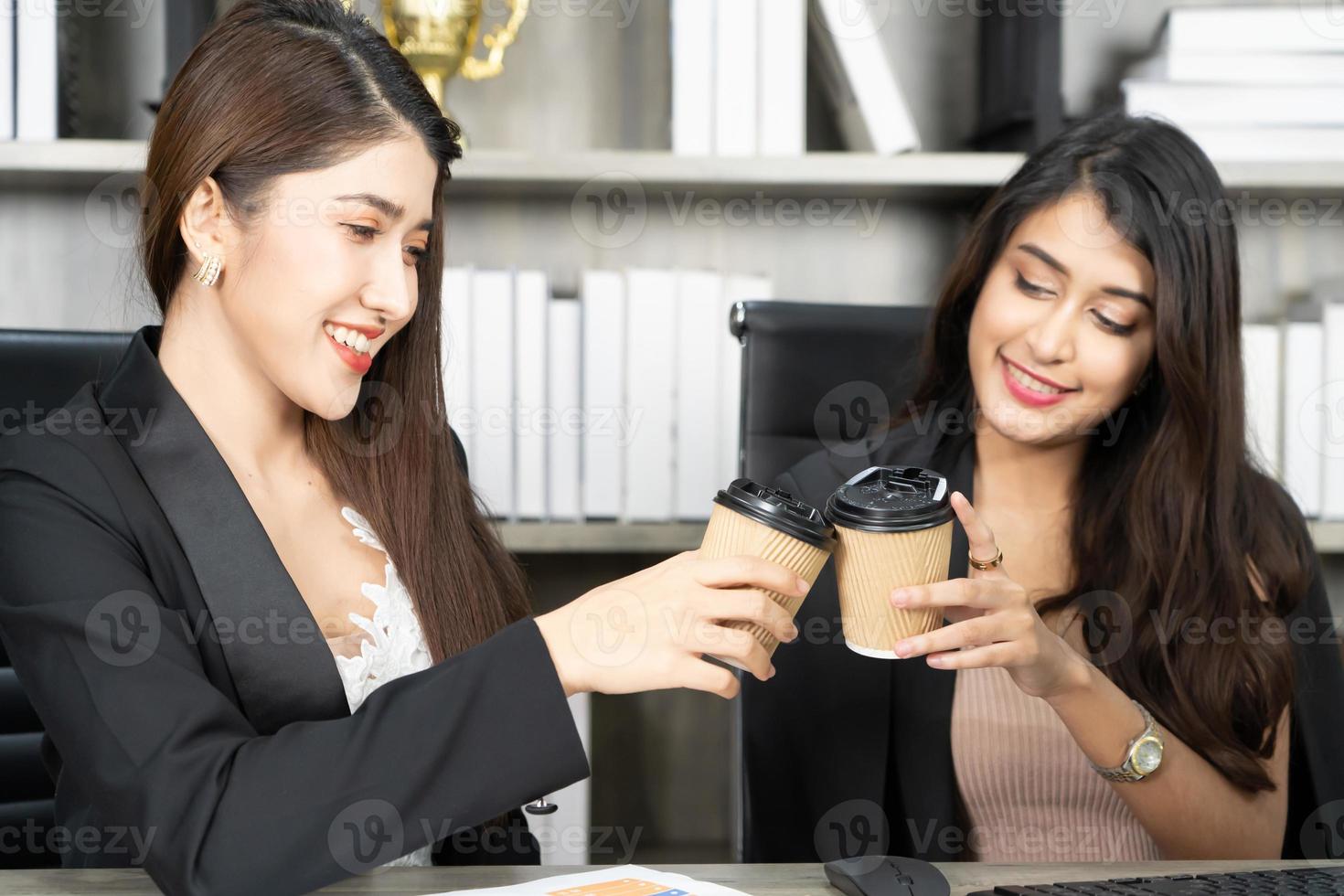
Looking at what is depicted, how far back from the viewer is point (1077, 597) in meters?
1.45

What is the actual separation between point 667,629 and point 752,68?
1.17 meters

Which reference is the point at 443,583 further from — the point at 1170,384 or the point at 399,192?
the point at 1170,384

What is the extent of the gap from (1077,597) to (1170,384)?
274 mm

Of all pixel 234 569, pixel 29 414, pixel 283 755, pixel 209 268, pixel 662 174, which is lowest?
pixel 283 755

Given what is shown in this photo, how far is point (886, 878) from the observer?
865 mm

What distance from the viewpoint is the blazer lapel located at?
1.04 m

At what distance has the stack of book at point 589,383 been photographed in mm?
1832

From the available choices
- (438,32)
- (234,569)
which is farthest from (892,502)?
(438,32)

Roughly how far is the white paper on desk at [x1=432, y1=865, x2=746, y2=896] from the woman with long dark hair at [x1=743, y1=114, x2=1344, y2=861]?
57 cm

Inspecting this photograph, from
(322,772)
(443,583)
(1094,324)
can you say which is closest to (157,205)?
(443,583)

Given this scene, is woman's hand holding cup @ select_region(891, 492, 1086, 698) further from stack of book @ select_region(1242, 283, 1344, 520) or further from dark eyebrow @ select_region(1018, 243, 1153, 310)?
stack of book @ select_region(1242, 283, 1344, 520)

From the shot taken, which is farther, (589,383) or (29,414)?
(589,383)

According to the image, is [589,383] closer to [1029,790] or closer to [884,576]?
[1029,790]

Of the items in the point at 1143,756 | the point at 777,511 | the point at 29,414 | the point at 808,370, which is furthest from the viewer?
the point at 808,370
